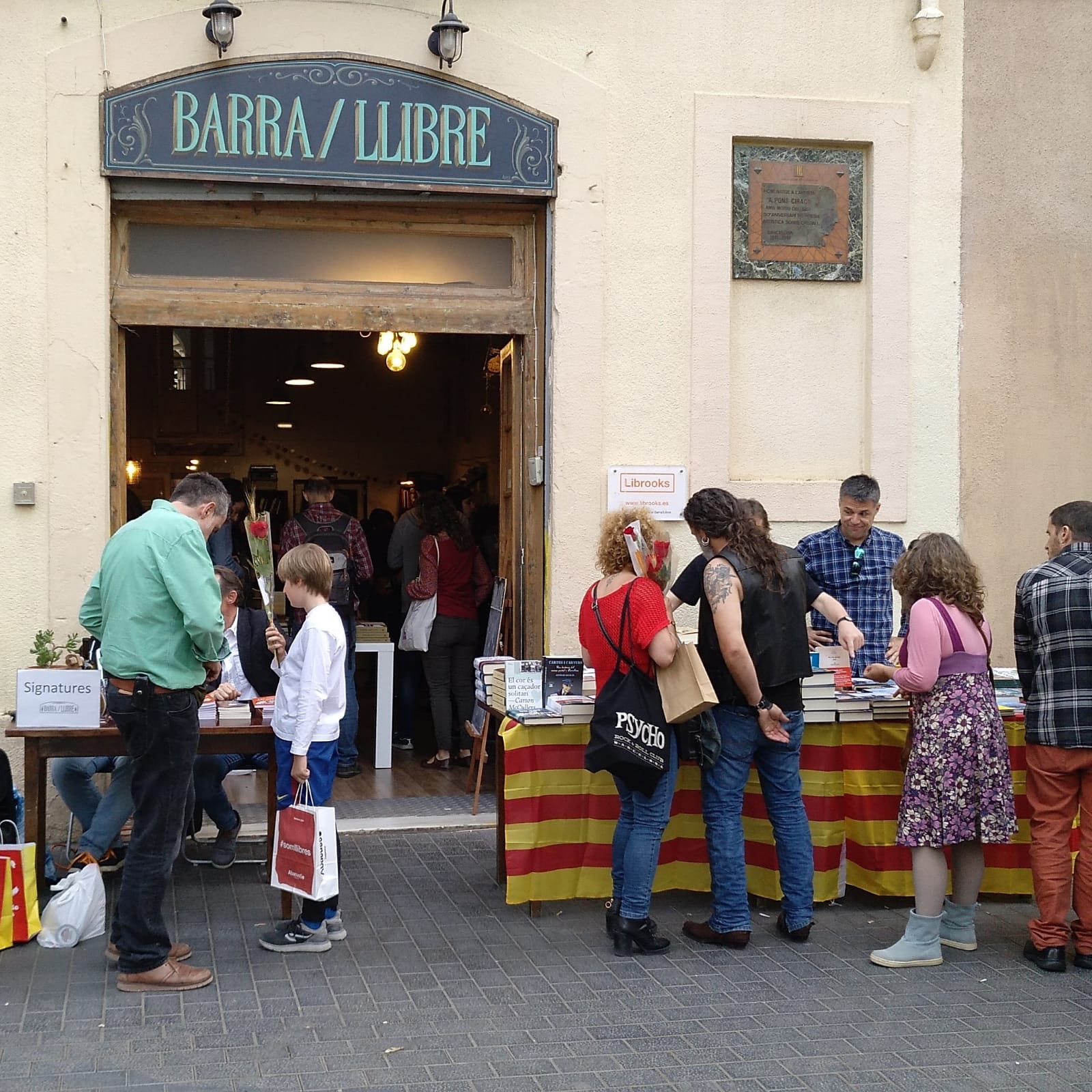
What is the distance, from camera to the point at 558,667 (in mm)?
6379

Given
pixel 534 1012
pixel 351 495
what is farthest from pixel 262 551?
pixel 351 495

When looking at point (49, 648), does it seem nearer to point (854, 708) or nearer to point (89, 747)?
point (89, 747)

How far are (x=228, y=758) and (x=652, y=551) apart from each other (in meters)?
→ 2.64

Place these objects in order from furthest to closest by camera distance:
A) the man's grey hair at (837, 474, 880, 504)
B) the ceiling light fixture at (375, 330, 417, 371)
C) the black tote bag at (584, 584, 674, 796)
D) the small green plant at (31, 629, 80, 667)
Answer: the ceiling light fixture at (375, 330, 417, 371) < the man's grey hair at (837, 474, 880, 504) < the small green plant at (31, 629, 80, 667) < the black tote bag at (584, 584, 674, 796)

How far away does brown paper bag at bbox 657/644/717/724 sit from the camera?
547cm

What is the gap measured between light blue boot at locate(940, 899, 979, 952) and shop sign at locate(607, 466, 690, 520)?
2.86 metres

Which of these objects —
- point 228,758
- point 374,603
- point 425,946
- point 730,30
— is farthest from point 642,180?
point 374,603

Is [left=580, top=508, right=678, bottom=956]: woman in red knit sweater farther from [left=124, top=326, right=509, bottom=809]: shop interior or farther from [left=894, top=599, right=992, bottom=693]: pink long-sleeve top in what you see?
[left=124, top=326, right=509, bottom=809]: shop interior

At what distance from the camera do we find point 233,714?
634cm

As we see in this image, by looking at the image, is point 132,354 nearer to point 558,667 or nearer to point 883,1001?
point 558,667

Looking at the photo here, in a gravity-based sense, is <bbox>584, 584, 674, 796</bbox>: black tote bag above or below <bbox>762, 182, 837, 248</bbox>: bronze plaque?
below

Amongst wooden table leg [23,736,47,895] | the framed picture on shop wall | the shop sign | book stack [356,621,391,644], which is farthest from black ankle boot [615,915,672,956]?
the framed picture on shop wall

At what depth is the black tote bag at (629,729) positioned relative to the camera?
5496 millimetres

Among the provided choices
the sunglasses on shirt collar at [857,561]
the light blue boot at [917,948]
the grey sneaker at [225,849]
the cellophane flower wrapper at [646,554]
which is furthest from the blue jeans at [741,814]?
the grey sneaker at [225,849]
